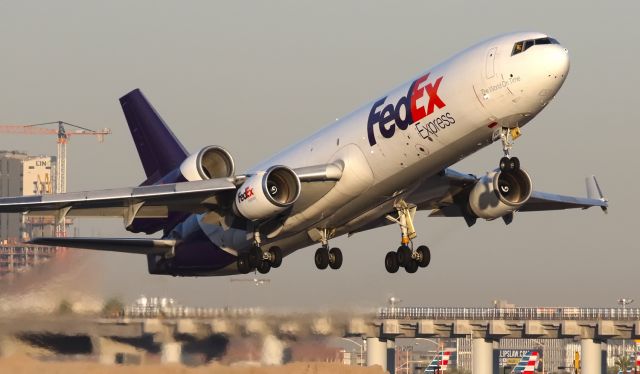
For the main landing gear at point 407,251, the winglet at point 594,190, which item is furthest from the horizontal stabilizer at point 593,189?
the main landing gear at point 407,251

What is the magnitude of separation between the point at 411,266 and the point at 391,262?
72 cm

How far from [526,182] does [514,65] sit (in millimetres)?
5839

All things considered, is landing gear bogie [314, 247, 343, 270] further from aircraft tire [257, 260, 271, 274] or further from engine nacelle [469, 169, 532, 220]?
engine nacelle [469, 169, 532, 220]

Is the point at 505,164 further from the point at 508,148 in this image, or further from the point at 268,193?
the point at 268,193

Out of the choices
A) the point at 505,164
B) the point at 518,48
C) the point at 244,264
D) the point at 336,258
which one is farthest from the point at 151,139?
the point at 518,48

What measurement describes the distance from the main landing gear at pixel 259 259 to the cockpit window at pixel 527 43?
449 inches

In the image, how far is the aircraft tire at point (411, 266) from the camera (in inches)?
1508

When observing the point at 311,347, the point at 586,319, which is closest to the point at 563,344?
the point at 586,319

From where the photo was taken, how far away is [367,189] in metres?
35.8

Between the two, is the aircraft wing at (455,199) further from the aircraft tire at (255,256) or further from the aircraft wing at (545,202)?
the aircraft tire at (255,256)

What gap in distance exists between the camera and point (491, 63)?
32.5 m

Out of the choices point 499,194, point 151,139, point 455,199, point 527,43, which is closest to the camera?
point 527,43

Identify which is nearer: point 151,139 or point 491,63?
point 491,63

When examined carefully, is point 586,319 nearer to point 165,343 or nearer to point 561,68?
point 165,343
